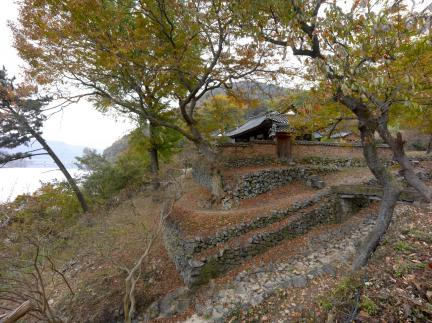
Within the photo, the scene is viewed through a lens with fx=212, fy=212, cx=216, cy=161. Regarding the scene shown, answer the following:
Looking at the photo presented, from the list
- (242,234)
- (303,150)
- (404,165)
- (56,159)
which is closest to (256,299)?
(242,234)

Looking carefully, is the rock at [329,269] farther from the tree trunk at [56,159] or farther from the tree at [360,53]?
the tree trunk at [56,159]

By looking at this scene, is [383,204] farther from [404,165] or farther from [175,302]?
[175,302]

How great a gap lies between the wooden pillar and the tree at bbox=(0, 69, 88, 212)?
40.7ft

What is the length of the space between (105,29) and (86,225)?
958 cm

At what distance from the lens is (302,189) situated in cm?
1109

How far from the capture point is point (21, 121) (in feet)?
36.8

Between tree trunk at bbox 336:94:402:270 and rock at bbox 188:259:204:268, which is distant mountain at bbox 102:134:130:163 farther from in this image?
tree trunk at bbox 336:94:402:270

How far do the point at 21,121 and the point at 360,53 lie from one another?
14816 millimetres

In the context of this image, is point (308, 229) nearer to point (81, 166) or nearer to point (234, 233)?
point (234, 233)

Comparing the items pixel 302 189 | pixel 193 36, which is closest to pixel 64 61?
pixel 193 36

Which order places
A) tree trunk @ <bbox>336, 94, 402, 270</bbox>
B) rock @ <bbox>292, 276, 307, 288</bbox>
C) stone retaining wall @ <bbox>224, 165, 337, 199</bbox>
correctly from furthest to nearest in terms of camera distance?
stone retaining wall @ <bbox>224, 165, 337, 199</bbox> → rock @ <bbox>292, 276, 307, 288</bbox> → tree trunk @ <bbox>336, 94, 402, 270</bbox>

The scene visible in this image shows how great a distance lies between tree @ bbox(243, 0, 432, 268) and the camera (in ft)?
9.27

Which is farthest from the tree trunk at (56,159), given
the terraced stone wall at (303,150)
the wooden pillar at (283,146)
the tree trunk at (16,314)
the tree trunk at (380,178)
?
the tree trunk at (380,178)

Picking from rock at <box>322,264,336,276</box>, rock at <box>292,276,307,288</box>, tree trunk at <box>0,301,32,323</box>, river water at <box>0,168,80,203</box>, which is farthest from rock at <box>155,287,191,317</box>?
river water at <box>0,168,80,203</box>
